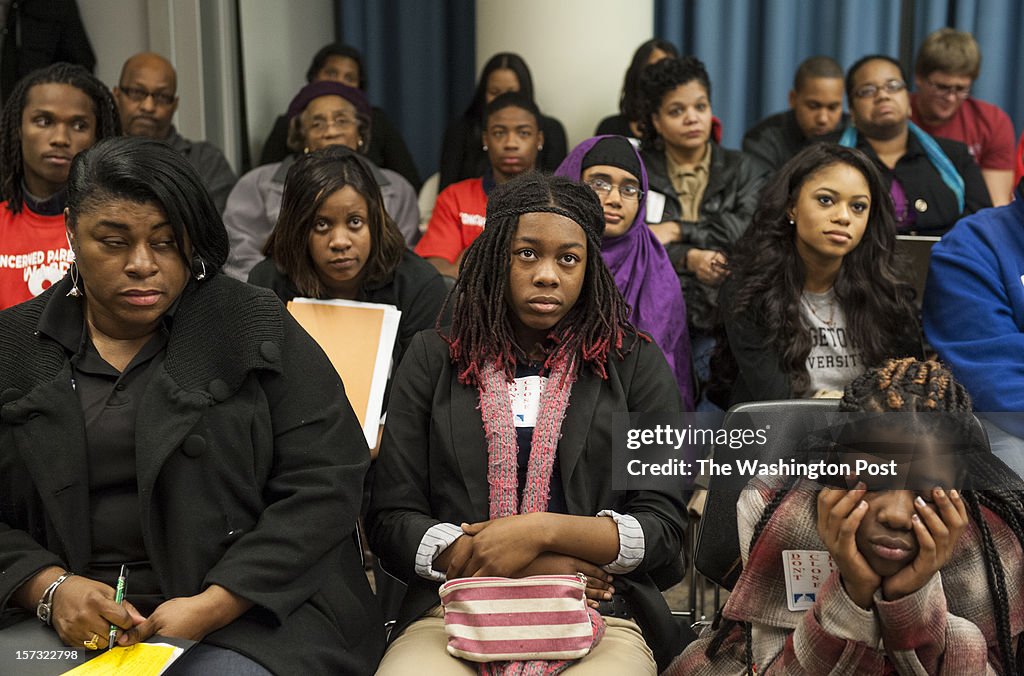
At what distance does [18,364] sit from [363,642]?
0.82m

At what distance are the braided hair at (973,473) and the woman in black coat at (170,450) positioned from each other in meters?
0.83

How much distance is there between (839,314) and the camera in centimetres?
329

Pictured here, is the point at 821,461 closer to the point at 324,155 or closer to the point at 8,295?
the point at 324,155

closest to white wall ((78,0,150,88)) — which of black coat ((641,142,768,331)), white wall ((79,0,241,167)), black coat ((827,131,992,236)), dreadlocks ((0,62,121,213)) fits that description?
white wall ((79,0,241,167))

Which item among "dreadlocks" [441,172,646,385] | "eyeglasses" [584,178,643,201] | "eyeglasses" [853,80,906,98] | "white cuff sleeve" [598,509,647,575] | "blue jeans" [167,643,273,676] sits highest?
"eyeglasses" [853,80,906,98]

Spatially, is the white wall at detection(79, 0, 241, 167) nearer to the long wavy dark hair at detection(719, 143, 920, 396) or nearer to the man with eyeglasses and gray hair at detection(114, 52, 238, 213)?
the man with eyeglasses and gray hair at detection(114, 52, 238, 213)

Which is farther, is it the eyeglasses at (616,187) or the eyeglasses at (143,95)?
the eyeglasses at (143,95)

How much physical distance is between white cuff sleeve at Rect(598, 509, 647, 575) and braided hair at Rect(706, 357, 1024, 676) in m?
0.27

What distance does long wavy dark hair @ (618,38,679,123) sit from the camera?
4.83 metres

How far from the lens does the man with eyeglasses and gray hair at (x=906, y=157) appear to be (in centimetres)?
433

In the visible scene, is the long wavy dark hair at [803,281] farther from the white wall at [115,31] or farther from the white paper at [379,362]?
the white wall at [115,31]

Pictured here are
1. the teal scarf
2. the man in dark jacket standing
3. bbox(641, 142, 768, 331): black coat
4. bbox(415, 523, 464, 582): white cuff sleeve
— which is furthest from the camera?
the man in dark jacket standing

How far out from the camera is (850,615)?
1.79m

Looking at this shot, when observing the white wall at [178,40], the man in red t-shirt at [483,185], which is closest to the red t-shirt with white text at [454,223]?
the man in red t-shirt at [483,185]
